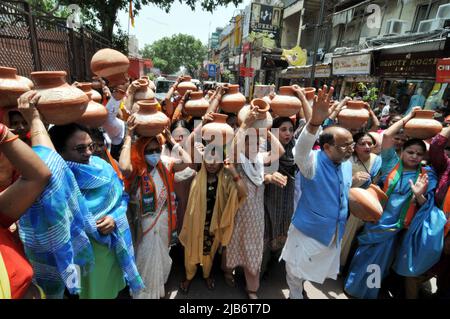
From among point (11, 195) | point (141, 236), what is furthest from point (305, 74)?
point (11, 195)

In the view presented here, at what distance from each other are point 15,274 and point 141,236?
1.21m

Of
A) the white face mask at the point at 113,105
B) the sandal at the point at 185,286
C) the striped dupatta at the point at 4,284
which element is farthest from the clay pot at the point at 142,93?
the striped dupatta at the point at 4,284

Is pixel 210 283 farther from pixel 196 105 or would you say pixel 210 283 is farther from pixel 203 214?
pixel 196 105

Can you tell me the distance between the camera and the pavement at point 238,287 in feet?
9.18

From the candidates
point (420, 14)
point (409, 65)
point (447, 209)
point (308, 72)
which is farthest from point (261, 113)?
point (308, 72)

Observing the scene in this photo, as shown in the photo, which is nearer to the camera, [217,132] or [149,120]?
[149,120]

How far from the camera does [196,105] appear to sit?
316 centimetres

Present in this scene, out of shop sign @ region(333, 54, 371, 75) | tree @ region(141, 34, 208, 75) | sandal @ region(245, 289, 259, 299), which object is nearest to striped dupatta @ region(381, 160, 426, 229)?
sandal @ region(245, 289, 259, 299)

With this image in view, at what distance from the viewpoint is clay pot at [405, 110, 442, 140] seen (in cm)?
247

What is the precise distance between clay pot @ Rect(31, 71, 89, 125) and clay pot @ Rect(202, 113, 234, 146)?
968mm

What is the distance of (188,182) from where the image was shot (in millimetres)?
2697

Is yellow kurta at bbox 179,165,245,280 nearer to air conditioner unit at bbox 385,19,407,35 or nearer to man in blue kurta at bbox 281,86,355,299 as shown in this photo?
man in blue kurta at bbox 281,86,355,299

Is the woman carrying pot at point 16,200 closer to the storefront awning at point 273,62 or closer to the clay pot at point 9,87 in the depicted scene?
the clay pot at point 9,87

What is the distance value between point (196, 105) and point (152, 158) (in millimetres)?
1094
